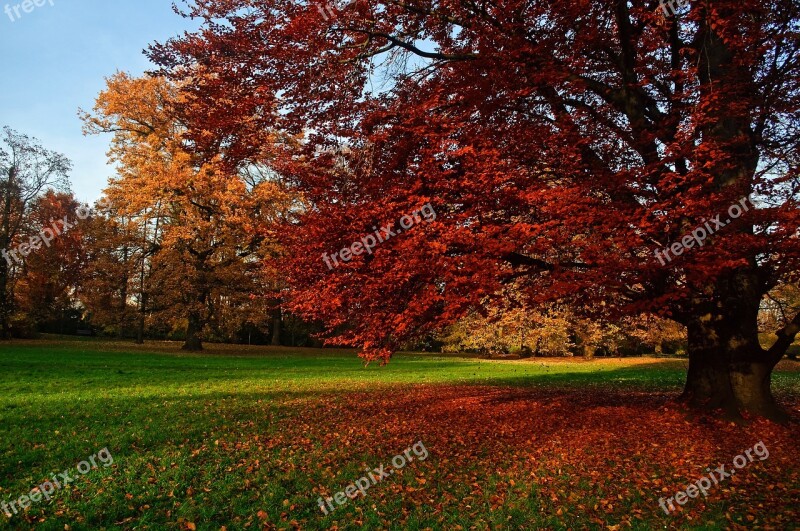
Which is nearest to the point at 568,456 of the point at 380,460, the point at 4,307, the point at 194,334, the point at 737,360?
the point at 380,460

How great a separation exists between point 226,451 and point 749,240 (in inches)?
291

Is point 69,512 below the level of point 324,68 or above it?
below

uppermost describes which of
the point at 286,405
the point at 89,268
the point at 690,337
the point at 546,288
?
the point at 89,268

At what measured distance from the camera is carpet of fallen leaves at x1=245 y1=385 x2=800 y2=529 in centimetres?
502

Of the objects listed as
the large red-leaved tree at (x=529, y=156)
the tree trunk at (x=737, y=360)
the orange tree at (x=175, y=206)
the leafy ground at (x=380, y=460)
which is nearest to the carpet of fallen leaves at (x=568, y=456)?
the leafy ground at (x=380, y=460)

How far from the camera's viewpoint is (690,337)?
9148 mm

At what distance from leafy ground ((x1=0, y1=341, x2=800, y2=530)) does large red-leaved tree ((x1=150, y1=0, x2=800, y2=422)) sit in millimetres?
1717

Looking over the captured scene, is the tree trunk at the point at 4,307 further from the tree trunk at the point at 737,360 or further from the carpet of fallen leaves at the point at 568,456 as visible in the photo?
the tree trunk at the point at 737,360

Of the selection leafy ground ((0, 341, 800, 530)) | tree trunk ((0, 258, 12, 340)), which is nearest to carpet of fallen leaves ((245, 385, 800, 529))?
leafy ground ((0, 341, 800, 530))

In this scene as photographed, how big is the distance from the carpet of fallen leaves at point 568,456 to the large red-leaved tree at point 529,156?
4.54ft

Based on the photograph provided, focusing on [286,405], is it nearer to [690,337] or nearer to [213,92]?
[213,92]

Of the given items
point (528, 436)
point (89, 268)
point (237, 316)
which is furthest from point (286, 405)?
point (89, 268)

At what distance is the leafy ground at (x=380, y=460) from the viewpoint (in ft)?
15.6

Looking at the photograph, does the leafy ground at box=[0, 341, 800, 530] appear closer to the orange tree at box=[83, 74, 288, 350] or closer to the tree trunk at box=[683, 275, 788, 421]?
the tree trunk at box=[683, 275, 788, 421]
